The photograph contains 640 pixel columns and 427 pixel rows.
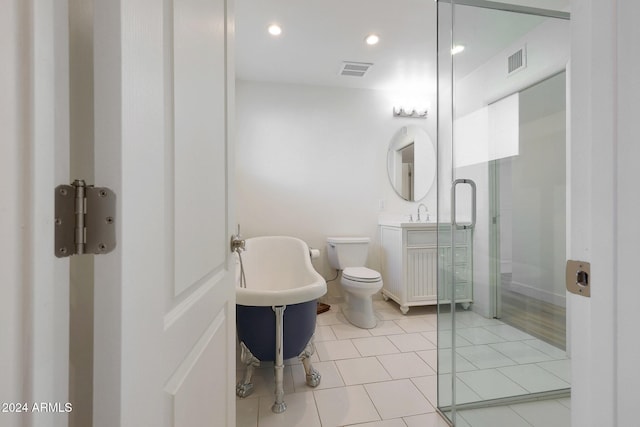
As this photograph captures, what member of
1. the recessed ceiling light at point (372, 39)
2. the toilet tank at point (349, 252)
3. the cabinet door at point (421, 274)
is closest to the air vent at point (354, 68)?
the recessed ceiling light at point (372, 39)

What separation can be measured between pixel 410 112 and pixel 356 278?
2.15 meters

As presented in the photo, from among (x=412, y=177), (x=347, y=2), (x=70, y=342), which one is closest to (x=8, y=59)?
(x=70, y=342)

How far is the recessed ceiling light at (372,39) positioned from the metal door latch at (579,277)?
2.35m

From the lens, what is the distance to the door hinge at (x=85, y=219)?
33cm

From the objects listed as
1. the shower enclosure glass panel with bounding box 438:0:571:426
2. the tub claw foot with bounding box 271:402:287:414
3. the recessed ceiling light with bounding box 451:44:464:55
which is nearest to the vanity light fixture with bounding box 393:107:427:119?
the shower enclosure glass panel with bounding box 438:0:571:426

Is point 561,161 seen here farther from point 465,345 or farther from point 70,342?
point 70,342

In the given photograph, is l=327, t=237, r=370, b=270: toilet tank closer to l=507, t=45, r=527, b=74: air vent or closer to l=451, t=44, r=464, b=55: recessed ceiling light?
l=451, t=44, r=464, b=55: recessed ceiling light

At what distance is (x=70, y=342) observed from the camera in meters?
0.37

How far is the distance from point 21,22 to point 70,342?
0.40 metres

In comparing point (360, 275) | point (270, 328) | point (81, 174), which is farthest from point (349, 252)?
point (81, 174)

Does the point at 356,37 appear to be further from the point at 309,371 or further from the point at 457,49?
the point at 309,371

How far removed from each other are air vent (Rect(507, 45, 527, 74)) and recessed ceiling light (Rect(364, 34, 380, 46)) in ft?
3.40

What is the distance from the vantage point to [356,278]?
7.89 ft

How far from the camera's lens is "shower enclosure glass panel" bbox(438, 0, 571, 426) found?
59.7 inches
